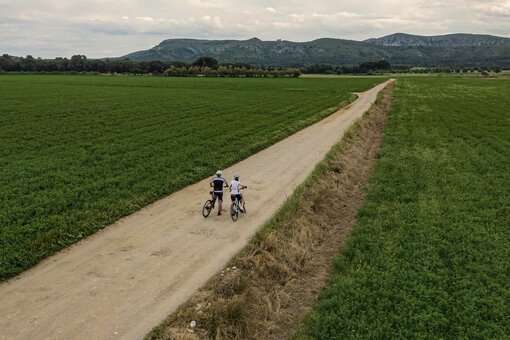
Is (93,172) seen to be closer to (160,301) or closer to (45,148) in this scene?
(45,148)

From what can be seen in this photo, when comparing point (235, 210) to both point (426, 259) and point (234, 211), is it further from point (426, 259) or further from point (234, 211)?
point (426, 259)

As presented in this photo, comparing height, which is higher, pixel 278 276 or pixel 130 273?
pixel 130 273

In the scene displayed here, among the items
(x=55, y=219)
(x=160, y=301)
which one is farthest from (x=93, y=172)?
(x=160, y=301)

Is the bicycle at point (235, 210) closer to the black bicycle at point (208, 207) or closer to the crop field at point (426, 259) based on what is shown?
the black bicycle at point (208, 207)

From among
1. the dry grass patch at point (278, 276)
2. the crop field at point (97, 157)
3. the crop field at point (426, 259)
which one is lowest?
the dry grass patch at point (278, 276)

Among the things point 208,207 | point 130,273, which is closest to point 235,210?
point 208,207

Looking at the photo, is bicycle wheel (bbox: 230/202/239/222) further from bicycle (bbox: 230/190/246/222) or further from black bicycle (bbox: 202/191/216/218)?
black bicycle (bbox: 202/191/216/218)

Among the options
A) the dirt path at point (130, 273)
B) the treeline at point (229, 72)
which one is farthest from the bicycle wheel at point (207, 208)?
the treeline at point (229, 72)
